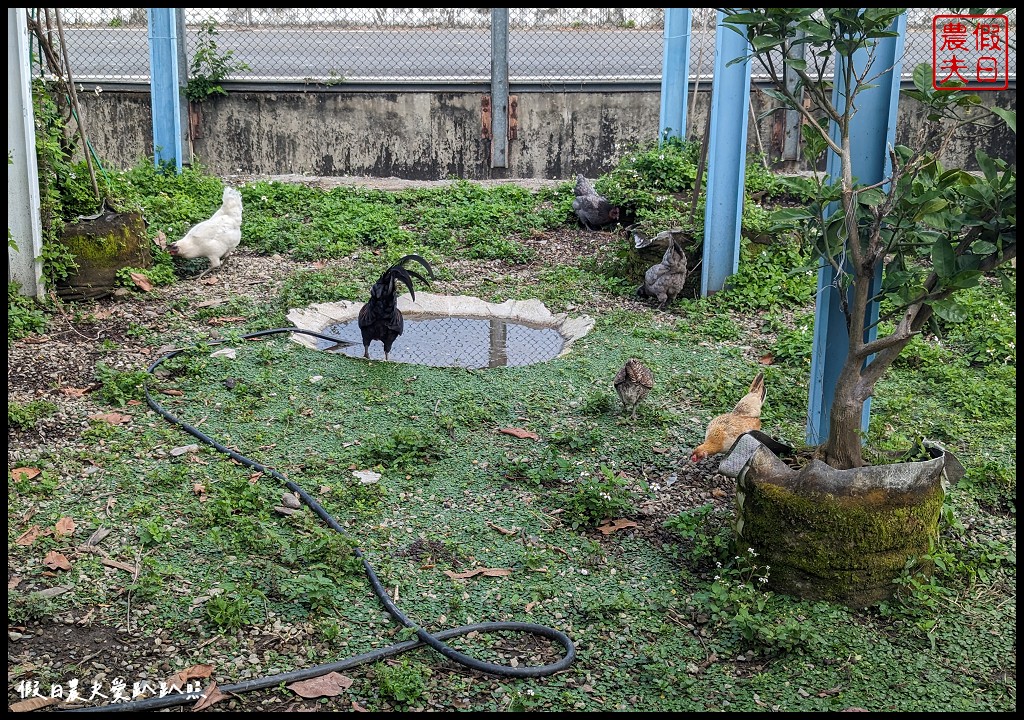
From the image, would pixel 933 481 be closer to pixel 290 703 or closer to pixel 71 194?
pixel 290 703

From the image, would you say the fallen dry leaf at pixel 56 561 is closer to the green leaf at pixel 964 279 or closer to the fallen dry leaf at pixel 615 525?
the fallen dry leaf at pixel 615 525

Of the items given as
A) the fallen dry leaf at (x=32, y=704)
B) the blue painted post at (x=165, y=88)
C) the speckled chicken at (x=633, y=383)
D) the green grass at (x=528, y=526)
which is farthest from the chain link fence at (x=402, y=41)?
the fallen dry leaf at (x=32, y=704)

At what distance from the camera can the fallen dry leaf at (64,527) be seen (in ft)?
12.3

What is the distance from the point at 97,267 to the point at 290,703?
5034 mm

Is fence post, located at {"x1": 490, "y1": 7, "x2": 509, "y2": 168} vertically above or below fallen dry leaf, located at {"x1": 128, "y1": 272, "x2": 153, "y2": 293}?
above

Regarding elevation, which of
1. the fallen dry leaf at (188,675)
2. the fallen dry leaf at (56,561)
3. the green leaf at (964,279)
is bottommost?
the fallen dry leaf at (188,675)

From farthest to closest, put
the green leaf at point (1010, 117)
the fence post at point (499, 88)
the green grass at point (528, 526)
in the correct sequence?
the fence post at point (499, 88) → the green grass at point (528, 526) → the green leaf at point (1010, 117)

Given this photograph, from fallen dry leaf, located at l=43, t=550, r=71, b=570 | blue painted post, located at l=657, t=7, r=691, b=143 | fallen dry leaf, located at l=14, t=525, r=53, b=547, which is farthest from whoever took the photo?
blue painted post, located at l=657, t=7, r=691, b=143

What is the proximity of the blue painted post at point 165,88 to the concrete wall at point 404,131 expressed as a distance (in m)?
0.80

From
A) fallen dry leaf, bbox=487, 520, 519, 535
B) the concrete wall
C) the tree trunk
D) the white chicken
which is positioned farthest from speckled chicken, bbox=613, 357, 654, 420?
the concrete wall

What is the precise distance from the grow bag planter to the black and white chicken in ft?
19.1

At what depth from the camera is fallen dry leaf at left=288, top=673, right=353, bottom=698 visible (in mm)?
2889

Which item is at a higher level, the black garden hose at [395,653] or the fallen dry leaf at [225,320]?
A: the fallen dry leaf at [225,320]

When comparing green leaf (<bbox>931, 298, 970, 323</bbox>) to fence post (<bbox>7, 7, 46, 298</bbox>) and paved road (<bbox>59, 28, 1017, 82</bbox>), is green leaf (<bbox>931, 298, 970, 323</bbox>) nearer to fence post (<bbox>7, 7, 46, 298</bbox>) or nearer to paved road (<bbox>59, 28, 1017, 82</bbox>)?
fence post (<bbox>7, 7, 46, 298</bbox>)
